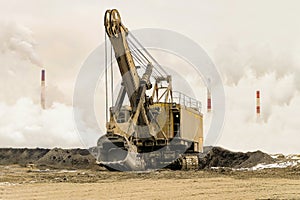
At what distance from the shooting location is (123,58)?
29703 millimetres

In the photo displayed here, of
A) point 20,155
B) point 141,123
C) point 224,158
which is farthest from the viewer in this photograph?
point 20,155

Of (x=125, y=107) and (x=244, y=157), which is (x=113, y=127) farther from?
(x=244, y=157)

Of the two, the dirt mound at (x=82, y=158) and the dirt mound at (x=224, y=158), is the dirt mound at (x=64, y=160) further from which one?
the dirt mound at (x=224, y=158)

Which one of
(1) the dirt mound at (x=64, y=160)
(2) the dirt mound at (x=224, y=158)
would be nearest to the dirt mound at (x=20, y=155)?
(1) the dirt mound at (x=64, y=160)

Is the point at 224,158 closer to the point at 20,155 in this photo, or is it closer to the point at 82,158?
the point at 82,158

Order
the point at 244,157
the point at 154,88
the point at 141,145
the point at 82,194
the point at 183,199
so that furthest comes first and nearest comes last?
1. the point at 244,157
2. the point at 154,88
3. the point at 141,145
4. the point at 82,194
5. the point at 183,199

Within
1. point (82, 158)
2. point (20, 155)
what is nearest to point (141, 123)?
point (82, 158)

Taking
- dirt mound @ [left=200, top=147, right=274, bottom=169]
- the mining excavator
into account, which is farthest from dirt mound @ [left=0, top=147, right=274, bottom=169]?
the mining excavator

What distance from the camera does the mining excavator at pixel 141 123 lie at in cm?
2761

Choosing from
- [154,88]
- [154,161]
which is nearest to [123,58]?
[154,88]

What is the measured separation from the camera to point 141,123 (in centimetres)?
3038

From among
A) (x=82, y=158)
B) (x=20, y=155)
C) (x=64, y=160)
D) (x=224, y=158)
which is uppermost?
(x=20, y=155)

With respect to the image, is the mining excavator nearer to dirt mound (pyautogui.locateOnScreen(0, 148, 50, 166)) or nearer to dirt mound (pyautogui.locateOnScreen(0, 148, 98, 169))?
dirt mound (pyautogui.locateOnScreen(0, 148, 98, 169))

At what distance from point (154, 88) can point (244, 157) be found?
71.6ft
